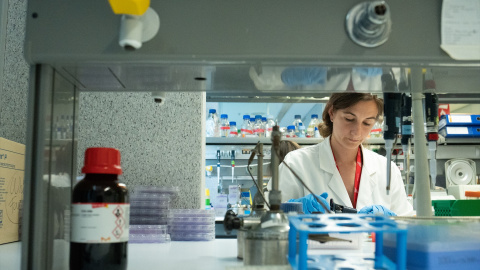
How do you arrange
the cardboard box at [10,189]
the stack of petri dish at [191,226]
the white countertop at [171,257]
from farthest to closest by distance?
the stack of petri dish at [191,226]
the cardboard box at [10,189]
the white countertop at [171,257]

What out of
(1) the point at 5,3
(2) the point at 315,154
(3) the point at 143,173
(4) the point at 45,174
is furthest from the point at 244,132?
(4) the point at 45,174

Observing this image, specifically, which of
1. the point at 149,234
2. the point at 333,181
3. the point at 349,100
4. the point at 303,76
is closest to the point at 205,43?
→ the point at 303,76

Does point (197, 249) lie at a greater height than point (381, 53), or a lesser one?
lesser

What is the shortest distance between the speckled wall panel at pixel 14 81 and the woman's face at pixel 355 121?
1378mm

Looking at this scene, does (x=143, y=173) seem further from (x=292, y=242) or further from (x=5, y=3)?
(x=292, y=242)

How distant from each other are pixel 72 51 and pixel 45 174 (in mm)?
174

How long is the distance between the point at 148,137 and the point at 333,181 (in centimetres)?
106

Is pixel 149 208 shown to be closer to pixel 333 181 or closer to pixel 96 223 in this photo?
pixel 96 223

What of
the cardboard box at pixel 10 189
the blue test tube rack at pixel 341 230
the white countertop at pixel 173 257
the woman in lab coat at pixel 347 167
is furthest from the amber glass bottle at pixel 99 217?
the woman in lab coat at pixel 347 167

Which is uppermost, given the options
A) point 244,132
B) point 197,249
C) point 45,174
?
point 244,132

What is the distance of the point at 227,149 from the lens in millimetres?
3498

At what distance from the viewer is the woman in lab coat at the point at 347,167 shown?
195cm

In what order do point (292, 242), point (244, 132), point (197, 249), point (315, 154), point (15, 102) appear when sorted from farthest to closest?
point (244, 132) → point (315, 154) → point (15, 102) → point (197, 249) → point (292, 242)

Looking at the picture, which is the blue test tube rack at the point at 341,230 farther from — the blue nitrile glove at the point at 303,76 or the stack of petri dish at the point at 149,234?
the stack of petri dish at the point at 149,234
